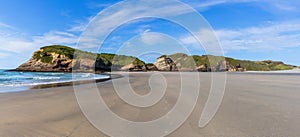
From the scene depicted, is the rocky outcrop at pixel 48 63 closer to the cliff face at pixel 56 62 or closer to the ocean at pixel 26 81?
the cliff face at pixel 56 62

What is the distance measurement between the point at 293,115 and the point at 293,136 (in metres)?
2.02

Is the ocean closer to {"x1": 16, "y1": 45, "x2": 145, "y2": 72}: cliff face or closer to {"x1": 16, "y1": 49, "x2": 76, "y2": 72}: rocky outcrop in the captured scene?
{"x1": 16, "y1": 45, "x2": 145, "y2": 72}: cliff face

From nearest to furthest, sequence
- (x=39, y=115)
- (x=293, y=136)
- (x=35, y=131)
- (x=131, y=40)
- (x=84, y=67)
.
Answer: (x=293, y=136) < (x=35, y=131) < (x=39, y=115) < (x=131, y=40) < (x=84, y=67)

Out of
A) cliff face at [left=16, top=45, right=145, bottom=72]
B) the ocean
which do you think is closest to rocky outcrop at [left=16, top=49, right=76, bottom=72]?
cliff face at [left=16, top=45, right=145, bottom=72]

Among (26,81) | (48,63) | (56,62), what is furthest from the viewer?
(56,62)

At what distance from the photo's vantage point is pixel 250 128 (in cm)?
428

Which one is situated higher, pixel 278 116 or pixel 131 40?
pixel 131 40

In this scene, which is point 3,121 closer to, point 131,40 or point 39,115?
point 39,115

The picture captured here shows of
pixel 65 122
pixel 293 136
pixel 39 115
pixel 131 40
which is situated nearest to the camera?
pixel 293 136

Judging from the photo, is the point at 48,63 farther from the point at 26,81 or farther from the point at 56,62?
the point at 26,81

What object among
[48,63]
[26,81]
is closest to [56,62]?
[48,63]

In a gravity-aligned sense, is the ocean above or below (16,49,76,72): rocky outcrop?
below

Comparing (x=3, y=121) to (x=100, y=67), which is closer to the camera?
(x=3, y=121)

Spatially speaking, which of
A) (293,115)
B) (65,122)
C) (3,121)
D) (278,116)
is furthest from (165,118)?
(3,121)
